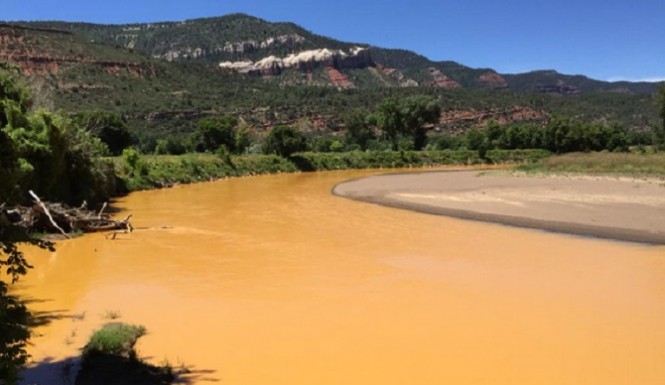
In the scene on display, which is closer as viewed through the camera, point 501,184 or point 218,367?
point 218,367

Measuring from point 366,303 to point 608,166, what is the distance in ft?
153

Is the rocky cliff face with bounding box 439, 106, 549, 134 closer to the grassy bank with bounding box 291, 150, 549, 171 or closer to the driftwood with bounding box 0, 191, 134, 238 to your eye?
the grassy bank with bounding box 291, 150, 549, 171

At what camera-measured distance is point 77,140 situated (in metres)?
33.3

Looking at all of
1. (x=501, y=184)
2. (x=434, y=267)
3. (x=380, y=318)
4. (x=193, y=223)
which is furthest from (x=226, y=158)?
(x=380, y=318)

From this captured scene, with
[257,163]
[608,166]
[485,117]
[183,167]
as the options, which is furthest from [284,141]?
[485,117]

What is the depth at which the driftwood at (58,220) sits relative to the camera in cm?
2164

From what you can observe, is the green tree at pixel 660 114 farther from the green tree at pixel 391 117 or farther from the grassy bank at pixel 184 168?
the grassy bank at pixel 184 168

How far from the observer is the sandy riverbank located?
1005 inches

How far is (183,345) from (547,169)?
5218 centimetres

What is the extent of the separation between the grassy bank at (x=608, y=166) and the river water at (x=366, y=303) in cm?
2899

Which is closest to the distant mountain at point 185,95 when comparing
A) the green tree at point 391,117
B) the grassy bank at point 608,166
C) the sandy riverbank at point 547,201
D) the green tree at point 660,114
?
the green tree at point 391,117

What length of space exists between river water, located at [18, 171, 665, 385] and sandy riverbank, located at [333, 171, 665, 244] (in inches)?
95.6

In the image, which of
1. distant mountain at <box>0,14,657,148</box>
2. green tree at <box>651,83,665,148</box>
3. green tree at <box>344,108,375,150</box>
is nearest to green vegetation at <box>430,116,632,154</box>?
green tree at <box>651,83,665,148</box>

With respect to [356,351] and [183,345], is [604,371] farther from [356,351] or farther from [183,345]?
[183,345]
